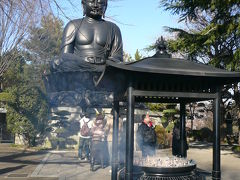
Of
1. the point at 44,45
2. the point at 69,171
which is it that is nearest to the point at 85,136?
the point at 69,171

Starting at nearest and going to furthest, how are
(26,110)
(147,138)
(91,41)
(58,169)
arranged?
(147,138) → (58,169) → (91,41) → (26,110)

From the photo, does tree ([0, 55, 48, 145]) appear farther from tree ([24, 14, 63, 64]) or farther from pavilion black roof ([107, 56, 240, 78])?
pavilion black roof ([107, 56, 240, 78])

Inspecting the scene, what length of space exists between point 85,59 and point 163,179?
7.75m

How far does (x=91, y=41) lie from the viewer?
12531 mm

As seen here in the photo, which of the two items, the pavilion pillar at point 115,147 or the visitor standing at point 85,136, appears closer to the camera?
the pavilion pillar at point 115,147

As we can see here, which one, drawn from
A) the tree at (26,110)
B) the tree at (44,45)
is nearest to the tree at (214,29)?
the tree at (26,110)

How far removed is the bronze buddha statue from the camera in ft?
39.0

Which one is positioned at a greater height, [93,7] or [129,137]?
[93,7]

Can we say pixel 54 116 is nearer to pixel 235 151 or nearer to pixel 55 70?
pixel 55 70

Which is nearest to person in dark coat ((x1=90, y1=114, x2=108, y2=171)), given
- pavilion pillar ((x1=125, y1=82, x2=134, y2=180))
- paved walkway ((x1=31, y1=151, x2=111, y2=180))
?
paved walkway ((x1=31, y1=151, x2=111, y2=180))

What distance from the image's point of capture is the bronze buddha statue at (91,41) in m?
11.9

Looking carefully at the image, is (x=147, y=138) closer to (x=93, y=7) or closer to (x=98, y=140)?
(x=98, y=140)

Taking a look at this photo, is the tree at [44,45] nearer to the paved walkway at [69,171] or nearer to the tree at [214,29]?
the tree at [214,29]

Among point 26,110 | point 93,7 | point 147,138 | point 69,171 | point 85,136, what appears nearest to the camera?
point 147,138
